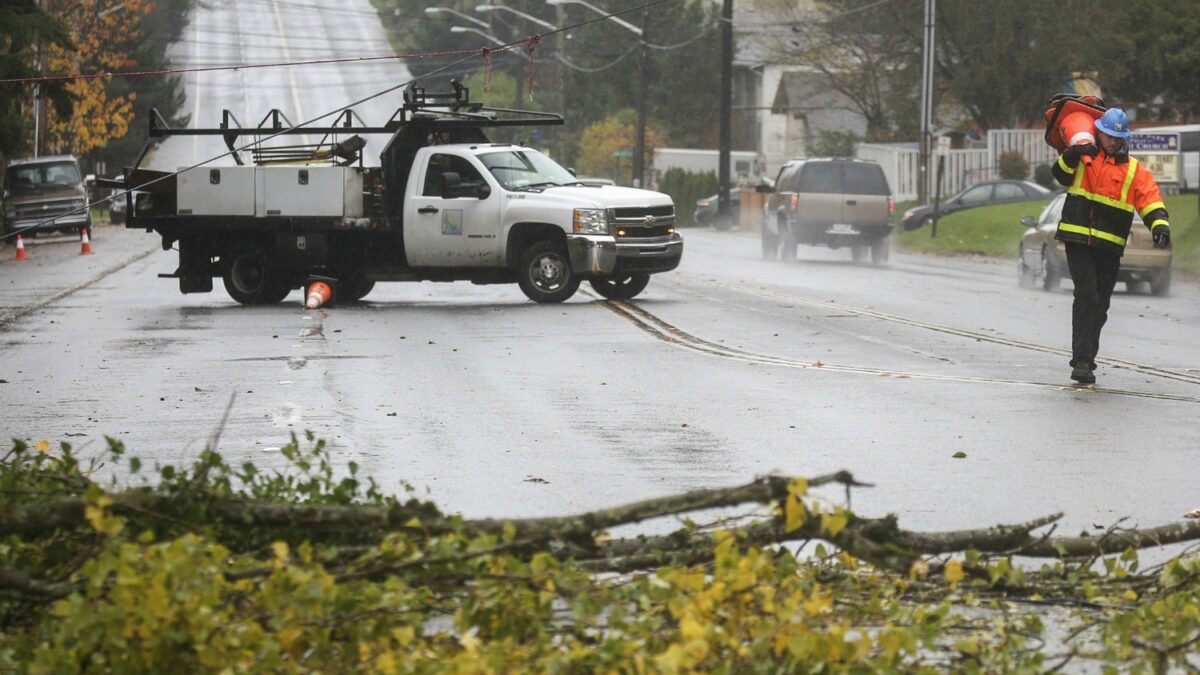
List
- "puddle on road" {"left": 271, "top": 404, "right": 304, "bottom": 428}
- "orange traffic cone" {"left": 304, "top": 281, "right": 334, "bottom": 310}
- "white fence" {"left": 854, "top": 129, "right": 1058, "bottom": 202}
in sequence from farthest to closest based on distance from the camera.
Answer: "white fence" {"left": 854, "top": 129, "right": 1058, "bottom": 202}
"orange traffic cone" {"left": 304, "top": 281, "right": 334, "bottom": 310}
"puddle on road" {"left": 271, "top": 404, "right": 304, "bottom": 428}

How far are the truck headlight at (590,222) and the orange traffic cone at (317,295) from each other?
3.21 meters

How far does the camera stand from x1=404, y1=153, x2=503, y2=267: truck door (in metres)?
23.1

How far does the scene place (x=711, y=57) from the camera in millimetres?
87625

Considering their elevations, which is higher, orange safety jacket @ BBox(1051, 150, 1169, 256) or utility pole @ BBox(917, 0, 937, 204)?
utility pole @ BBox(917, 0, 937, 204)

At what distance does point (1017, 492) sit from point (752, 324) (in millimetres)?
10436

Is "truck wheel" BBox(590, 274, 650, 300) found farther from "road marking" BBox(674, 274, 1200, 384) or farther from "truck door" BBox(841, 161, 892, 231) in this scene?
"truck door" BBox(841, 161, 892, 231)

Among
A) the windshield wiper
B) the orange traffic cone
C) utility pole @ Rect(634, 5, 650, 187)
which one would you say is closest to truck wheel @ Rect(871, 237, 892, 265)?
the windshield wiper


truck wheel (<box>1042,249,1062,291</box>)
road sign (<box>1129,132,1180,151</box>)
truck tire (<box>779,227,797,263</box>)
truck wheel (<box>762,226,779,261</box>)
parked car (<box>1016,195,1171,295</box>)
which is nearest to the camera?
parked car (<box>1016,195,1171,295</box>)

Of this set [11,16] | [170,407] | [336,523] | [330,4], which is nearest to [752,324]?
[170,407]

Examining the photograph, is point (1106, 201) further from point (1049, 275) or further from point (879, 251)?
point (879, 251)

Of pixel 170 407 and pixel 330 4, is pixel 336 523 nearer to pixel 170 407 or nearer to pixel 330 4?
pixel 170 407

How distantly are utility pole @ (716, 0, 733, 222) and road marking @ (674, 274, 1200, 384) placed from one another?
26.0 meters

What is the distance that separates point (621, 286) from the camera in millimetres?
23969

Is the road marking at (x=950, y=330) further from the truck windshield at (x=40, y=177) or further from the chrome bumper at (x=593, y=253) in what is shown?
the truck windshield at (x=40, y=177)
